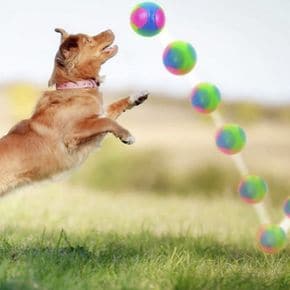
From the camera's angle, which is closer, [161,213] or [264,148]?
[161,213]

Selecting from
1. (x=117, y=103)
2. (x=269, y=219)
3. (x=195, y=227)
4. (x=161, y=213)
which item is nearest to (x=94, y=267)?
(x=117, y=103)

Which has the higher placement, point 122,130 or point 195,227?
point 122,130

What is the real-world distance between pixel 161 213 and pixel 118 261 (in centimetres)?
314

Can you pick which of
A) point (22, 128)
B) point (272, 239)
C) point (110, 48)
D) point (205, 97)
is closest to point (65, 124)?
point (22, 128)

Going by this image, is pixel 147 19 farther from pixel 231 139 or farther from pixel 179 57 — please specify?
pixel 231 139

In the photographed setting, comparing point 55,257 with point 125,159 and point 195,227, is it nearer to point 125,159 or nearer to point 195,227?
Result: point 195,227

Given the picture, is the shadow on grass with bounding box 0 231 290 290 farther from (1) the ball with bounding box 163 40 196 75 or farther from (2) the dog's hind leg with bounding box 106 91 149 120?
(1) the ball with bounding box 163 40 196 75

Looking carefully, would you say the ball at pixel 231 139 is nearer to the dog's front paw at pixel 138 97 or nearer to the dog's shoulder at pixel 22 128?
the dog's front paw at pixel 138 97

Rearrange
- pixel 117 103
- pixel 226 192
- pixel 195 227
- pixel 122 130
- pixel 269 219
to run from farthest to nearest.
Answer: pixel 226 192 < pixel 269 219 < pixel 195 227 < pixel 117 103 < pixel 122 130

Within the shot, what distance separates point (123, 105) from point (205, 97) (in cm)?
47

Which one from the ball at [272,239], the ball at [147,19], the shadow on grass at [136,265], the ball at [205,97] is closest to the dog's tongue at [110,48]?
the ball at [147,19]

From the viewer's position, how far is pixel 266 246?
4211 millimetres

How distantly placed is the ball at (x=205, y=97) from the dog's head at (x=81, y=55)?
549 mm

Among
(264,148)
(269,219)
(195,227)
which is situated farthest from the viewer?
(264,148)
